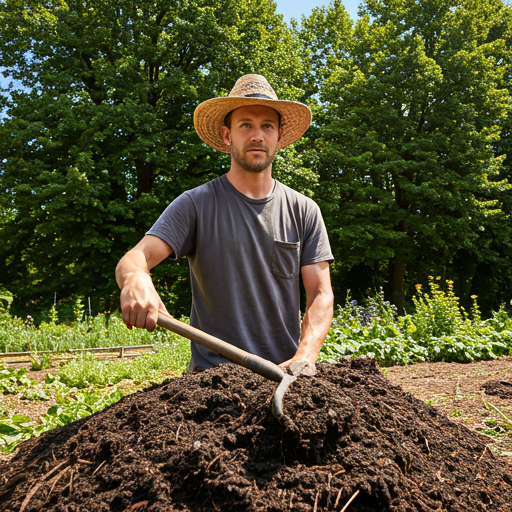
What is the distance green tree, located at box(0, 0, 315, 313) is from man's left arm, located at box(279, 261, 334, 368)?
11534 mm

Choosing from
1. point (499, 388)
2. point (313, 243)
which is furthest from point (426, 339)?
point (313, 243)

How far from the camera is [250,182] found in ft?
8.81

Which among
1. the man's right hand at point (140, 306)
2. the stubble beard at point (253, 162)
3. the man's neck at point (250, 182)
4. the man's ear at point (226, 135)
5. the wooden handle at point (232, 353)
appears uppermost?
the man's ear at point (226, 135)

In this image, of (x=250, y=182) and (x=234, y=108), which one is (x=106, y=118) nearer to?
(x=234, y=108)

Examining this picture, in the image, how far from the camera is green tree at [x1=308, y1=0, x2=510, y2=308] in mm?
16688

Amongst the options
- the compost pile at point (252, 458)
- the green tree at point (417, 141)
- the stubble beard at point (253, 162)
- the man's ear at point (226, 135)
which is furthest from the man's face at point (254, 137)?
the green tree at point (417, 141)

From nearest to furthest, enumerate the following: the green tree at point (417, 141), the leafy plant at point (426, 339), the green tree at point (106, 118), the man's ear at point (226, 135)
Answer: the man's ear at point (226, 135) → the leafy plant at point (426, 339) → the green tree at point (106, 118) → the green tree at point (417, 141)

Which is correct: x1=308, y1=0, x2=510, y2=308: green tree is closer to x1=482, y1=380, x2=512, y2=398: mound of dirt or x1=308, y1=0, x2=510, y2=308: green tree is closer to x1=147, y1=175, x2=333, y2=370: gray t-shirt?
x1=482, y1=380, x2=512, y2=398: mound of dirt

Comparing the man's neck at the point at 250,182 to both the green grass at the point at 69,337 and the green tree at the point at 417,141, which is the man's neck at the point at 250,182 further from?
the green tree at the point at 417,141

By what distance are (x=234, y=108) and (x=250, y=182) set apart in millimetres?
478

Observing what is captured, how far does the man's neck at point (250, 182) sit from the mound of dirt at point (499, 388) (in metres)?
2.63

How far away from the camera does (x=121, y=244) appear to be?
15195mm

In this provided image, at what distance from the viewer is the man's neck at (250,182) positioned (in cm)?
267

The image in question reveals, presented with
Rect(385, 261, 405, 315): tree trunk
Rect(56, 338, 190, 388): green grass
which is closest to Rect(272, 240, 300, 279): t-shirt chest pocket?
Rect(56, 338, 190, 388): green grass
